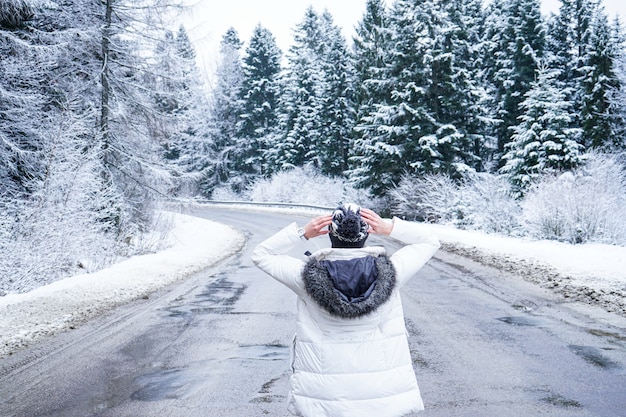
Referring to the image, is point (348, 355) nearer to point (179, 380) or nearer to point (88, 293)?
point (179, 380)

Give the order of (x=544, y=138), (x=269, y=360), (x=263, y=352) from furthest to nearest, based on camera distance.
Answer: (x=544, y=138) < (x=263, y=352) < (x=269, y=360)

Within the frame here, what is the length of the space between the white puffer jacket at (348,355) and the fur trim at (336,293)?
44mm

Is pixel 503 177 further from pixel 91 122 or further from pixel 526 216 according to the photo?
pixel 91 122

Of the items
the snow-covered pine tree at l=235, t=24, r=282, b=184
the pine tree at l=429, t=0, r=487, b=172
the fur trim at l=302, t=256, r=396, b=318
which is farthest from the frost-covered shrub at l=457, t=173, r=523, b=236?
the snow-covered pine tree at l=235, t=24, r=282, b=184

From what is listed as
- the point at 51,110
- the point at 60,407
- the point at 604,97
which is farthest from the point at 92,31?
the point at 604,97

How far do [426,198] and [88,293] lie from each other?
20.1 meters

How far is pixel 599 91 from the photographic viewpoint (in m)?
36.0

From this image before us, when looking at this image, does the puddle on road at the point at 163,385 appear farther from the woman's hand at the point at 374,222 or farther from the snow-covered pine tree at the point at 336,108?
the snow-covered pine tree at the point at 336,108

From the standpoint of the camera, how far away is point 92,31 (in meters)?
15.1

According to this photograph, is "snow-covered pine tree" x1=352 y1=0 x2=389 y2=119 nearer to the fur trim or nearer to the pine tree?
the pine tree

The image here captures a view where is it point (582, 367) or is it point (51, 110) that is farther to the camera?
point (51, 110)

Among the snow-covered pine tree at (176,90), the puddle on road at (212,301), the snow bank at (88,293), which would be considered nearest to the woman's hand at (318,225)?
the snow bank at (88,293)

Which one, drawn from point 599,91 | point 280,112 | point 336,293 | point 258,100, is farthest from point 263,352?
point 258,100

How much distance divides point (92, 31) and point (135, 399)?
524 inches
